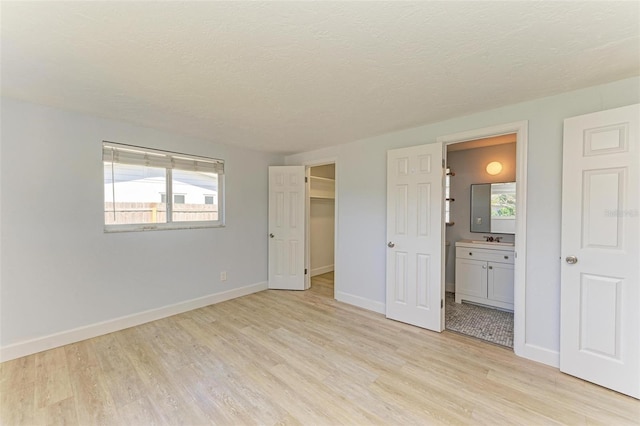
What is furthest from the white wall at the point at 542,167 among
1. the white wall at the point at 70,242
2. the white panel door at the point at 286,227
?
the white wall at the point at 70,242

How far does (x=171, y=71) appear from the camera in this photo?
70.2 inches

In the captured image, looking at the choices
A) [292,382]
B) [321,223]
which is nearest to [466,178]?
[321,223]

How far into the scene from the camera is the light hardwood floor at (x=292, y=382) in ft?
5.34

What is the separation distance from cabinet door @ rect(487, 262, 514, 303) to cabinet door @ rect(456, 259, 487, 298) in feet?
0.22

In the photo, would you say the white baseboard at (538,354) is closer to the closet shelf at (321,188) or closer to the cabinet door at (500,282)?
the cabinet door at (500,282)

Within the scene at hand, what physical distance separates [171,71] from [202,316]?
2.65 meters

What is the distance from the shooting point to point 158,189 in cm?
317

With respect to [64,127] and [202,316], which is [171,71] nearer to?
[64,127]

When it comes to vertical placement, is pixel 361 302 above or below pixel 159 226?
below

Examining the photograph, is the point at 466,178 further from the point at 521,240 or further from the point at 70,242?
the point at 70,242

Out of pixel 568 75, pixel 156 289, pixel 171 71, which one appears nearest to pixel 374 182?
pixel 568 75

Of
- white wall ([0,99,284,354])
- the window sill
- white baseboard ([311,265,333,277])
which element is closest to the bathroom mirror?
white baseboard ([311,265,333,277])

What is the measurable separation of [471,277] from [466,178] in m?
1.50

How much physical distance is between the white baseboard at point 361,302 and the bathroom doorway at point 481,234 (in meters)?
0.77
